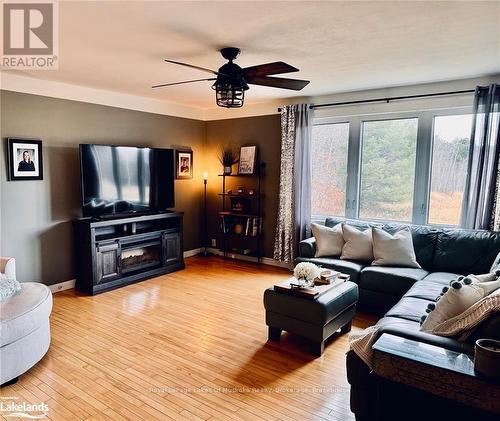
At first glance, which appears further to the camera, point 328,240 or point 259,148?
point 259,148

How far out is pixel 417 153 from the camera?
4520 millimetres

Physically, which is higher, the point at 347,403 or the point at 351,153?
the point at 351,153

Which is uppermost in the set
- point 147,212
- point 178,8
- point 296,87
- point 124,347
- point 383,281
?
point 178,8

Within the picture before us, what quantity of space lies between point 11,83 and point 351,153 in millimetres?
4230

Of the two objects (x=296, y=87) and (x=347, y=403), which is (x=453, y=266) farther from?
(x=296, y=87)

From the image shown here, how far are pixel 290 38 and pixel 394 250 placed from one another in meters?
2.53

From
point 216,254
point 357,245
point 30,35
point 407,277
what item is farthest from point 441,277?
point 30,35

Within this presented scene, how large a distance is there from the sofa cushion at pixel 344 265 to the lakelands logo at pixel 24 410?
117 inches

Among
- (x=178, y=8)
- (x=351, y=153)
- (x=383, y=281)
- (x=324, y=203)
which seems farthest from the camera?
(x=324, y=203)

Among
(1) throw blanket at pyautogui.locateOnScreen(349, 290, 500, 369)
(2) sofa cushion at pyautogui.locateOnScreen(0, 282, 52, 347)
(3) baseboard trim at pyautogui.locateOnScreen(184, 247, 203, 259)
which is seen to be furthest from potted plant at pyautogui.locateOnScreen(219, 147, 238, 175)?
(1) throw blanket at pyautogui.locateOnScreen(349, 290, 500, 369)

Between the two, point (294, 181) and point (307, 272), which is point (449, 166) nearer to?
point (294, 181)

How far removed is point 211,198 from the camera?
646cm

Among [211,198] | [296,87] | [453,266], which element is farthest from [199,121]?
[453,266]

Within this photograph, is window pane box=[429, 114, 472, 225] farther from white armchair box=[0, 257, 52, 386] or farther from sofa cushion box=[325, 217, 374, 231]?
white armchair box=[0, 257, 52, 386]
